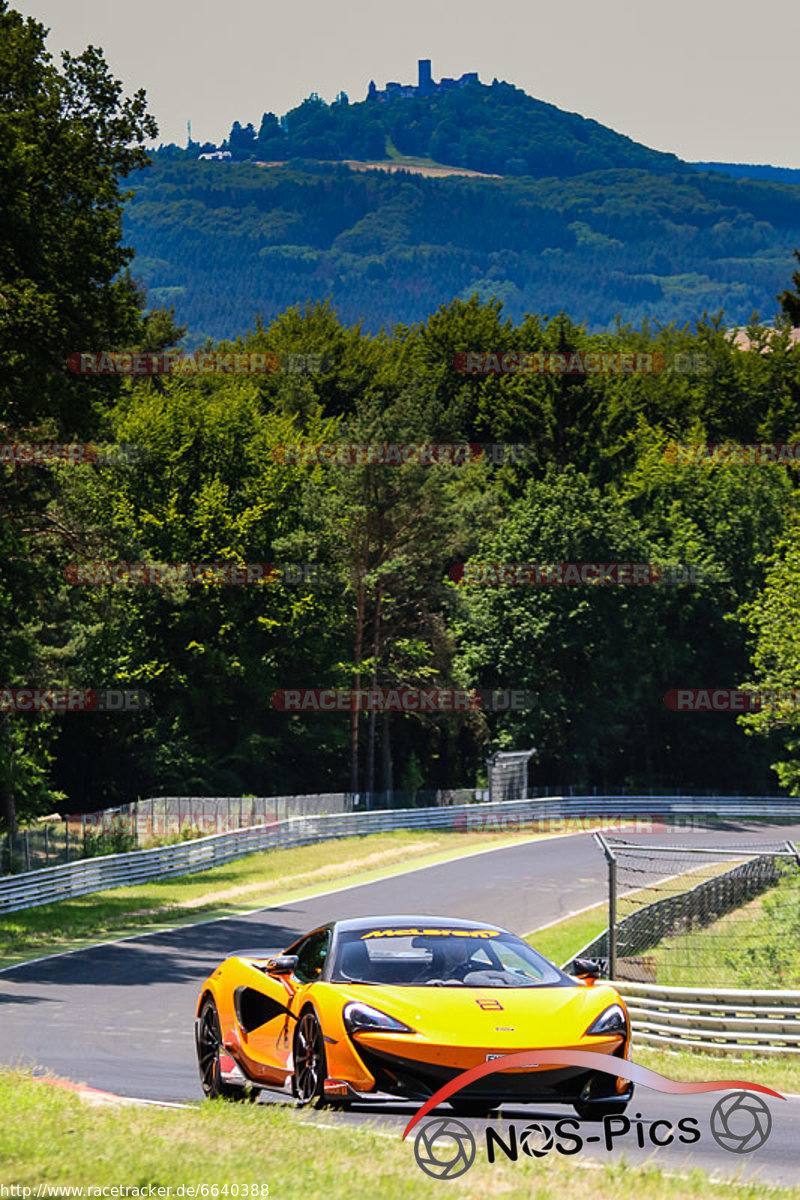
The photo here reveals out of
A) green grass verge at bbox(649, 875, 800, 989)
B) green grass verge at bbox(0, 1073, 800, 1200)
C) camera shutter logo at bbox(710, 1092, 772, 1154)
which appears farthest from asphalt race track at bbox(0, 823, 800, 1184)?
green grass verge at bbox(649, 875, 800, 989)

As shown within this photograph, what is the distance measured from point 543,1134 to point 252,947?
74.0 feet

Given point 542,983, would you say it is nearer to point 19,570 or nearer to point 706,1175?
point 706,1175

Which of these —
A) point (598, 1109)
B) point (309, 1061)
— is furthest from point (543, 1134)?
point (309, 1061)

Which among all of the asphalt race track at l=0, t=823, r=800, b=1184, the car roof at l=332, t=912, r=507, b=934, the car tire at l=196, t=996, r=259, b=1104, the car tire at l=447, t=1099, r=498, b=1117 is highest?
the car roof at l=332, t=912, r=507, b=934

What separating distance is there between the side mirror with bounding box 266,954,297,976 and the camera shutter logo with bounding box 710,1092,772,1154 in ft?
10.3

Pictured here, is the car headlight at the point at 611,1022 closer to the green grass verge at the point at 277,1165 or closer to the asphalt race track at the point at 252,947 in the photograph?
the asphalt race track at the point at 252,947

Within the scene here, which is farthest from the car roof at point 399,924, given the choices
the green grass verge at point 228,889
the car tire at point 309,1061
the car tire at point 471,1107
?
the green grass verge at point 228,889

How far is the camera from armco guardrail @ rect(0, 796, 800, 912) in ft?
126

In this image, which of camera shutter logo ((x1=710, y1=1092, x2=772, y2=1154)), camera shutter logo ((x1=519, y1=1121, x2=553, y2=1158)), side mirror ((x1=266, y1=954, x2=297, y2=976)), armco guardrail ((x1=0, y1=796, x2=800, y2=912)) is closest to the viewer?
camera shutter logo ((x1=519, y1=1121, x2=553, y2=1158))

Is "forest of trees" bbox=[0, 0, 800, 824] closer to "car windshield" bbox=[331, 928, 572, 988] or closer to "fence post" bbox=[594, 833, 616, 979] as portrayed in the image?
"fence post" bbox=[594, 833, 616, 979]

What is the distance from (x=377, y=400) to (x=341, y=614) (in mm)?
9708

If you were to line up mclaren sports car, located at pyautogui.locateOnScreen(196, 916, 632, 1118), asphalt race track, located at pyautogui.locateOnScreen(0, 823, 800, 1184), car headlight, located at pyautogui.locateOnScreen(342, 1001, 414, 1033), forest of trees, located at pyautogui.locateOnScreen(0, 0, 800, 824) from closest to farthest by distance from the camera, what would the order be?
mclaren sports car, located at pyautogui.locateOnScreen(196, 916, 632, 1118), car headlight, located at pyautogui.locateOnScreen(342, 1001, 414, 1033), asphalt race track, located at pyautogui.locateOnScreen(0, 823, 800, 1184), forest of trees, located at pyautogui.locateOnScreen(0, 0, 800, 824)

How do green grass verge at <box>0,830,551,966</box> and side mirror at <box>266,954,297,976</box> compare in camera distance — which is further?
green grass verge at <box>0,830,551,966</box>

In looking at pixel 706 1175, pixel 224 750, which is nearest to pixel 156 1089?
pixel 706 1175
